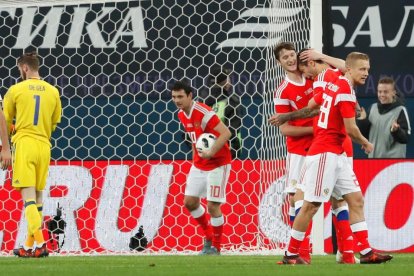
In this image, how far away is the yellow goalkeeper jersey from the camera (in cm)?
1030

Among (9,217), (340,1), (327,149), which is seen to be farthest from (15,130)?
(340,1)

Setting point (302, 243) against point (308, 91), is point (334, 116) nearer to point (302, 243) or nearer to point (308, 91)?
point (302, 243)

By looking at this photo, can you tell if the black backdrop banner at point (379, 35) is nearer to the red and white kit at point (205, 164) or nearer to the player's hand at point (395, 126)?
the player's hand at point (395, 126)

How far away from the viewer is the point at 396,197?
1166 centimetres

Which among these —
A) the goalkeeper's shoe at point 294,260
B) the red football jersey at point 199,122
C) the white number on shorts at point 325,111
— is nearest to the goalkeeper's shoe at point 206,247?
the red football jersey at point 199,122

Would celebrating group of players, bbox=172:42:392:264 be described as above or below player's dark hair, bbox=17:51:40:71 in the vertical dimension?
below

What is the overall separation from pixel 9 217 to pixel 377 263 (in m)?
4.27

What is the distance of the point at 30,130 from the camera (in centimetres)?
1030

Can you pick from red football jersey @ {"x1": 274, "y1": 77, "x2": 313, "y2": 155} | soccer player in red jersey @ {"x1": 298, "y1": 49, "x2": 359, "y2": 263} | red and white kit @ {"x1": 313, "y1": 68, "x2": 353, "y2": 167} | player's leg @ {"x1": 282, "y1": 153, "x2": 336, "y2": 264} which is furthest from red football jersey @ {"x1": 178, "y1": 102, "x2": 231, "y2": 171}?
player's leg @ {"x1": 282, "y1": 153, "x2": 336, "y2": 264}

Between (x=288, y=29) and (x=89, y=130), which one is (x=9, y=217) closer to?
(x=89, y=130)

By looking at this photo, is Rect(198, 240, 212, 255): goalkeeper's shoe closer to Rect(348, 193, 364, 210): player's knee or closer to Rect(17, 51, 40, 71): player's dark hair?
Rect(17, 51, 40, 71): player's dark hair

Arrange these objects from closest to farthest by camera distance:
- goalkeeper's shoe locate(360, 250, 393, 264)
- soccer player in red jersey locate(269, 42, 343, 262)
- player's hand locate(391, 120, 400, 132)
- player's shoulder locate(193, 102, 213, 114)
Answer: goalkeeper's shoe locate(360, 250, 393, 264), soccer player in red jersey locate(269, 42, 343, 262), player's shoulder locate(193, 102, 213, 114), player's hand locate(391, 120, 400, 132)

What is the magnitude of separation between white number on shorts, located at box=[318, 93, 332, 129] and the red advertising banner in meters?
3.23

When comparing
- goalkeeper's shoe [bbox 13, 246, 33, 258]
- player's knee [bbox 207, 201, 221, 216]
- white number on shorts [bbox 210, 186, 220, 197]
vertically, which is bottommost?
goalkeeper's shoe [bbox 13, 246, 33, 258]
